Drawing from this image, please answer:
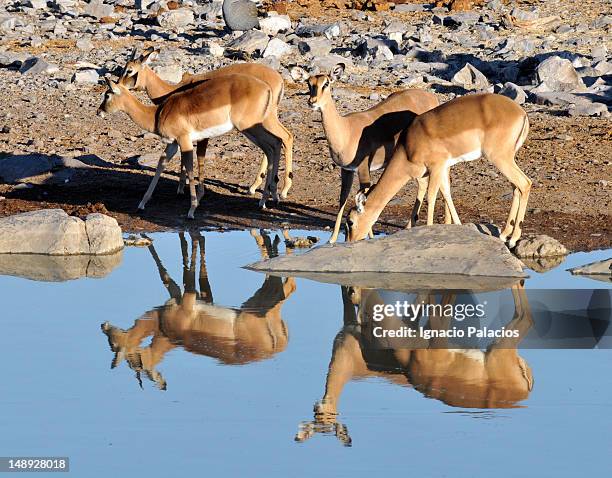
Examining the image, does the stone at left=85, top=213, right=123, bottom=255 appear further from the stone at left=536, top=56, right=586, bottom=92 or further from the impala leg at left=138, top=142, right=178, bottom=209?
the stone at left=536, top=56, right=586, bottom=92

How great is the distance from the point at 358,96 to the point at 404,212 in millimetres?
5772

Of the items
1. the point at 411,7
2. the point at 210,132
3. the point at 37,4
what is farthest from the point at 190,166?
the point at 37,4

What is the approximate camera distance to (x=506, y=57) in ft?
69.1

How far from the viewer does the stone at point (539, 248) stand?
1148cm

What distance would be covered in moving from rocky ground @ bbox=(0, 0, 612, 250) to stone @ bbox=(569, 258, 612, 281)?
1193 mm

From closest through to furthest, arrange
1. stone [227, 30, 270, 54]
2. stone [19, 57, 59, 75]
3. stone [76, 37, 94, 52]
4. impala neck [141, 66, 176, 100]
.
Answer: impala neck [141, 66, 176, 100] → stone [19, 57, 59, 75] → stone [227, 30, 270, 54] → stone [76, 37, 94, 52]

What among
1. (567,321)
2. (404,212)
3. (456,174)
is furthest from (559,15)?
(567,321)

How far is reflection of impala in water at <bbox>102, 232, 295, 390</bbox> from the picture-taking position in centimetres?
837

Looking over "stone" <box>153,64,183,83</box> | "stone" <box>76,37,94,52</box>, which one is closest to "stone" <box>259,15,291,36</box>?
"stone" <box>76,37,94,52</box>

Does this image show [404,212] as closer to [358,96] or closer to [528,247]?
[528,247]

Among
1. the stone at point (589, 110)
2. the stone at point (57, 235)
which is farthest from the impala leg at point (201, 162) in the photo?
the stone at point (589, 110)

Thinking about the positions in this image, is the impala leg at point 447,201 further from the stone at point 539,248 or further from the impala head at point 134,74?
the impala head at point 134,74

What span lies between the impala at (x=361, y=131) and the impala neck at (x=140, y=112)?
2182mm

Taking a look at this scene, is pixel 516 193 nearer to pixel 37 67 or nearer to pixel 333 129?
pixel 333 129
